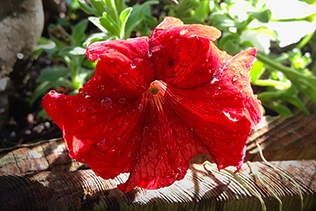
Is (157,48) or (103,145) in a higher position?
(157,48)

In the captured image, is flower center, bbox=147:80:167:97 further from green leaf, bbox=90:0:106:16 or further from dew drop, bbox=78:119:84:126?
green leaf, bbox=90:0:106:16

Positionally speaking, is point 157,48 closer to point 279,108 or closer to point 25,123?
point 25,123

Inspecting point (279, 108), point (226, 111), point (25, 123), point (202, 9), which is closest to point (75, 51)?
point (25, 123)

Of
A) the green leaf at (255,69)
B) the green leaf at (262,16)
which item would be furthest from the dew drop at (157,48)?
the green leaf at (255,69)

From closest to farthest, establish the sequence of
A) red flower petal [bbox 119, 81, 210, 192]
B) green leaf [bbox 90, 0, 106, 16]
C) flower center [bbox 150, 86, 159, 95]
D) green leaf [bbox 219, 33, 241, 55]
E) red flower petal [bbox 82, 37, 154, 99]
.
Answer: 1. red flower petal [bbox 82, 37, 154, 99]
2. red flower petal [bbox 119, 81, 210, 192]
3. flower center [bbox 150, 86, 159, 95]
4. green leaf [bbox 90, 0, 106, 16]
5. green leaf [bbox 219, 33, 241, 55]

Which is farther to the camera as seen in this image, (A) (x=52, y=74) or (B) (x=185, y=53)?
(A) (x=52, y=74)

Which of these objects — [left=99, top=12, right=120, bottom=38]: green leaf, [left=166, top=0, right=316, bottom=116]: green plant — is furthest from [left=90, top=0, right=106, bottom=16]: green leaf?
[left=166, top=0, right=316, bottom=116]: green plant

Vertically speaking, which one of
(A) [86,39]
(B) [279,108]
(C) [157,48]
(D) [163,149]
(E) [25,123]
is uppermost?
(C) [157,48]
